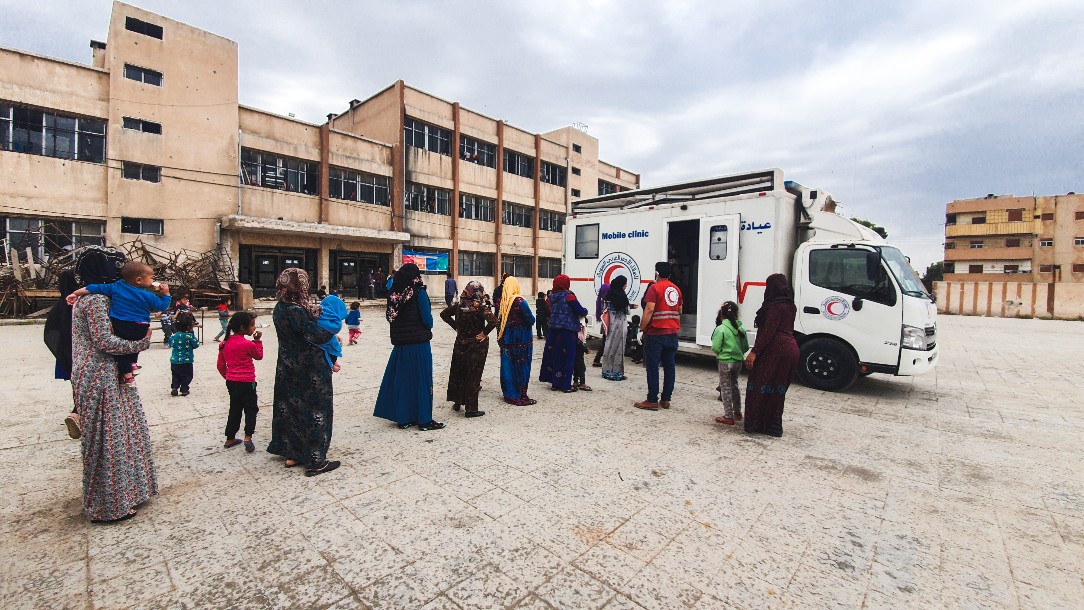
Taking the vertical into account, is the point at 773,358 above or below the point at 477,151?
below

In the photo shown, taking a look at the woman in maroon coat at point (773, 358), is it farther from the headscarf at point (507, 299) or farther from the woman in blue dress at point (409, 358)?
the woman in blue dress at point (409, 358)

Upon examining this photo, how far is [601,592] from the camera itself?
2395 millimetres

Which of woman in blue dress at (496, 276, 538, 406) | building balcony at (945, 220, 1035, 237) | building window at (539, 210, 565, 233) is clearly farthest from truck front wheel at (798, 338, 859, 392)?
building balcony at (945, 220, 1035, 237)

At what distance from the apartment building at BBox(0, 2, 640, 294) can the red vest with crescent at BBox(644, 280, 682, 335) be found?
19.1 metres

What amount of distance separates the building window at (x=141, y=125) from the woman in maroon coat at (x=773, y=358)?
22796mm

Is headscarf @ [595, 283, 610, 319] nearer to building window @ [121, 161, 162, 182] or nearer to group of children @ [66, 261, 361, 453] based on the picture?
group of children @ [66, 261, 361, 453]

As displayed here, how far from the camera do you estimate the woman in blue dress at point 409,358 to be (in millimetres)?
4738

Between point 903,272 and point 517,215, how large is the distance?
26688mm

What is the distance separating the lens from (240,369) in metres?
4.14

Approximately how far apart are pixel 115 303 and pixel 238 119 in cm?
2161

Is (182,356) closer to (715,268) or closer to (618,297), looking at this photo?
(618,297)

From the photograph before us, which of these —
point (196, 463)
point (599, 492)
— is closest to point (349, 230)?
point (196, 463)

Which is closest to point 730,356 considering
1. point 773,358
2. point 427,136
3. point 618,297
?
point 773,358

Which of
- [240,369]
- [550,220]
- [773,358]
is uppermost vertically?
[550,220]
